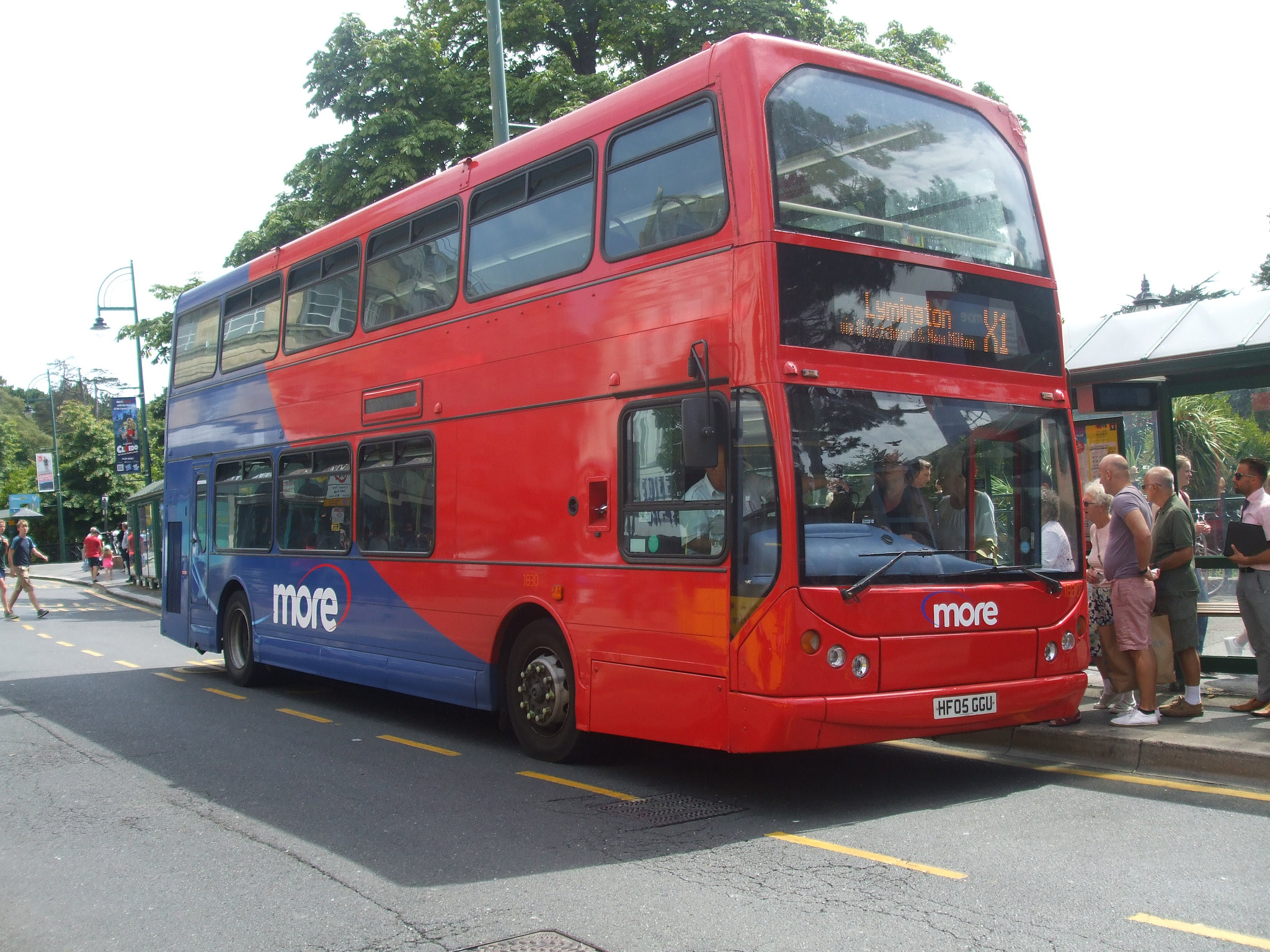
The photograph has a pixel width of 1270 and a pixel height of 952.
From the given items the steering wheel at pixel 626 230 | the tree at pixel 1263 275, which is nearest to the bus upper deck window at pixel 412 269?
the steering wheel at pixel 626 230

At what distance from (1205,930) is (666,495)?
12.3ft

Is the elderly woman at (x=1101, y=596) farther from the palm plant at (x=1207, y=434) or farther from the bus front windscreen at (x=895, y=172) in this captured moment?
the bus front windscreen at (x=895, y=172)

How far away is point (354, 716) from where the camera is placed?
37.1 feet

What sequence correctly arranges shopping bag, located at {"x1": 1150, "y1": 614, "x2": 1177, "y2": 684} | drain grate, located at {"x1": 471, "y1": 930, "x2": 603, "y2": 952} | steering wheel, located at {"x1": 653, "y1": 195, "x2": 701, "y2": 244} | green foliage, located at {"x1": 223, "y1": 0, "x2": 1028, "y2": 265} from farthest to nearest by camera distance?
green foliage, located at {"x1": 223, "y1": 0, "x2": 1028, "y2": 265} → shopping bag, located at {"x1": 1150, "y1": 614, "x2": 1177, "y2": 684} → steering wheel, located at {"x1": 653, "y1": 195, "x2": 701, "y2": 244} → drain grate, located at {"x1": 471, "y1": 930, "x2": 603, "y2": 952}

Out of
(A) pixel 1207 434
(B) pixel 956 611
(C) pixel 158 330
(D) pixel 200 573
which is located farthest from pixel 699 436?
(C) pixel 158 330

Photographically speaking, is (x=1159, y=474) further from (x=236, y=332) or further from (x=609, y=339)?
(x=236, y=332)

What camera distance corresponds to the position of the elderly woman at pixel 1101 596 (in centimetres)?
888

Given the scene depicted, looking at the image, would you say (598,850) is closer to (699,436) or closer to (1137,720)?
(699,436)

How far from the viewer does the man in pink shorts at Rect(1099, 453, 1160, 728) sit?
830 centimetres

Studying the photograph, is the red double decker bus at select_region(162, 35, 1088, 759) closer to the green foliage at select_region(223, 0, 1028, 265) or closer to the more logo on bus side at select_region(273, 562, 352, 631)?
the more logo on bus side at select_region(273, 562, 352, 631)


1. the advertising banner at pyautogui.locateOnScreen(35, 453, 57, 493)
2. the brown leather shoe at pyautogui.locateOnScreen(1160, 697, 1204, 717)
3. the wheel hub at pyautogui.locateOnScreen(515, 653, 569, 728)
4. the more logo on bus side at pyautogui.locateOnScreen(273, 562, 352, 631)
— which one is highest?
the advertising banner at pyautogui.locateOnScreen(35, 453, 57, 493)

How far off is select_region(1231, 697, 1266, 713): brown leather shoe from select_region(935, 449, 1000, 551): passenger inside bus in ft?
9.38

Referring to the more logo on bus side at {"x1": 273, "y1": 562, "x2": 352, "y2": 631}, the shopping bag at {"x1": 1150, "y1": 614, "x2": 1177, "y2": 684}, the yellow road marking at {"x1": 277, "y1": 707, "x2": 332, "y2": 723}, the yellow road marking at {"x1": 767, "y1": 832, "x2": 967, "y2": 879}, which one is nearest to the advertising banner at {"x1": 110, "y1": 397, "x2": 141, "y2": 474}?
the more logo on bus side at {"x1": 273, "y1": 562, "x2": 352, "y2": 631}

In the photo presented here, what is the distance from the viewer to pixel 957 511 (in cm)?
701
